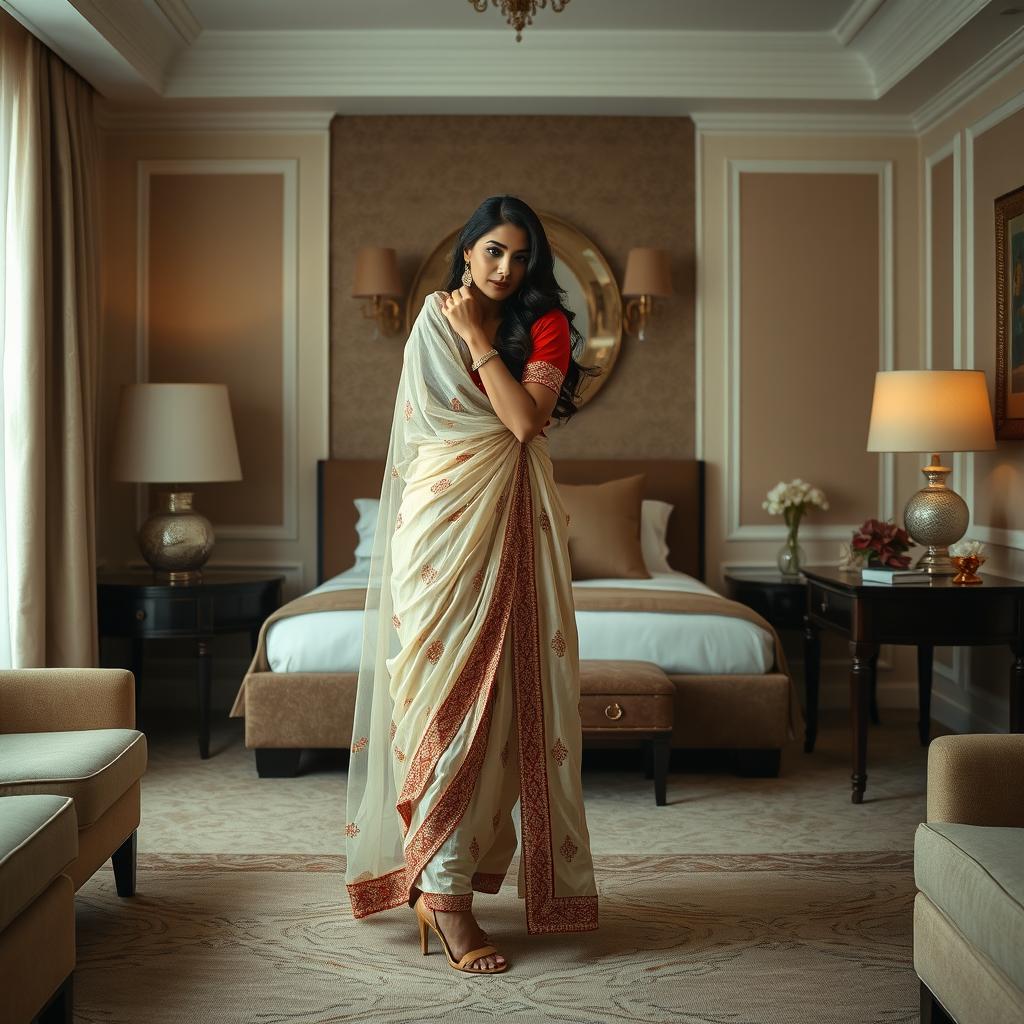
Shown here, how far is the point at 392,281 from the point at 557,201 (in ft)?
2.88

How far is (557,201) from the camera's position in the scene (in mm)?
5355

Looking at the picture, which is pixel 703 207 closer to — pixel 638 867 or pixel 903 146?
pixel 903 146

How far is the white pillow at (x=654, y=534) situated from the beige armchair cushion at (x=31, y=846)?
3.30m

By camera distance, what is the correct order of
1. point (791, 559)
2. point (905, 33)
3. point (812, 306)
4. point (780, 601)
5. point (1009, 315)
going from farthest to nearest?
1. point (812, 306)
2. point (791, 559)
3. point (780, 601)
4. point (905, 33)
5. point (1009, 315)

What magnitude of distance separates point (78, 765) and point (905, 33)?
4.11 m

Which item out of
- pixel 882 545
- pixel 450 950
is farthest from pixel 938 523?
pixel 450 950

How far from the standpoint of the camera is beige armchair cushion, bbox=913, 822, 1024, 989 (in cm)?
172

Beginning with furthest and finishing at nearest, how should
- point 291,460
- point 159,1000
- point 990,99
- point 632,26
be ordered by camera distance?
point 291,460, point 632,26, point 990,99, point 159,1000

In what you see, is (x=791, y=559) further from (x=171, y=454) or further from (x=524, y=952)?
(x=524, y=952)

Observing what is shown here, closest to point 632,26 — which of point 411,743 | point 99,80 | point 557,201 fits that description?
point 557,201

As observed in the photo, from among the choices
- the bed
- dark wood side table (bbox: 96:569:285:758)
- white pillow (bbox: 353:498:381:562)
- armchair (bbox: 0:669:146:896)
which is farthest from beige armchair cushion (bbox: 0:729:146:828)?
white pillow (bbox: 353:498:381:562)

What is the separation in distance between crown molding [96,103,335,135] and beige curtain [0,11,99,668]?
21.9 inches

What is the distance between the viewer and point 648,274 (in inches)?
204

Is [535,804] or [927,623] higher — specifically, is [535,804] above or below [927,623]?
below
